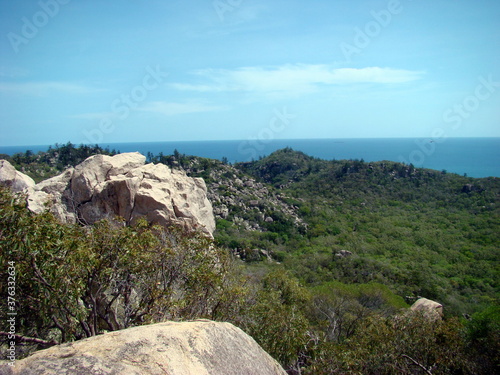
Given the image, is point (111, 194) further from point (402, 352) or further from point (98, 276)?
point (402, 352)

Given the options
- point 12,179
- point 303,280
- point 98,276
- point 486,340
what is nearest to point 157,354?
point 98,276

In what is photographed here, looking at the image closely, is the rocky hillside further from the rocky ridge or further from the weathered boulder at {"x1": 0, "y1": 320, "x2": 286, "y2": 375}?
the rocky ridge

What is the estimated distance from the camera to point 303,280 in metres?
24.9

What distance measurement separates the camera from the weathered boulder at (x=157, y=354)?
369 cm

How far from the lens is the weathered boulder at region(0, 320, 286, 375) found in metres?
3.69

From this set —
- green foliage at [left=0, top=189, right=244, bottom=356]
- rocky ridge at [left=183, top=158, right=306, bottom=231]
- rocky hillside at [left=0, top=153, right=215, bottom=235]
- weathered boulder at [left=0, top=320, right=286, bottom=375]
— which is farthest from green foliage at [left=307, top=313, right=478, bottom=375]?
rocky ridge at [left=183, top=158, right=306, bottom=231]

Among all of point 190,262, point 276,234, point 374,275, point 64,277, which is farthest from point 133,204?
point 276,234

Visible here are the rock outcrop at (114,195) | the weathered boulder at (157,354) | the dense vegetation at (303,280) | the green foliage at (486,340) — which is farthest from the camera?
the rock outcrop at (114,195)

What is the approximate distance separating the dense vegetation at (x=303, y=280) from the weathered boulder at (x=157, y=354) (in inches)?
67.0

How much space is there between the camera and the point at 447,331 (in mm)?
9984

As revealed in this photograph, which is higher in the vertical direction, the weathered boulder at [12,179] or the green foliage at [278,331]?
the weathered boulder at [12,179]

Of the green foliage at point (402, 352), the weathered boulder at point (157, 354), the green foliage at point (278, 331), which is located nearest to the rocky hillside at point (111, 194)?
the green foliage at point (278, 331)

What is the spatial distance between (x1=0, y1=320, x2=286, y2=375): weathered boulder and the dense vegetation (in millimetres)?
1702

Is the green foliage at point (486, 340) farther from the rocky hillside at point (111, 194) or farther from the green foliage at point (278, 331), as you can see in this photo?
the rocky hillside at point (111, 194)
